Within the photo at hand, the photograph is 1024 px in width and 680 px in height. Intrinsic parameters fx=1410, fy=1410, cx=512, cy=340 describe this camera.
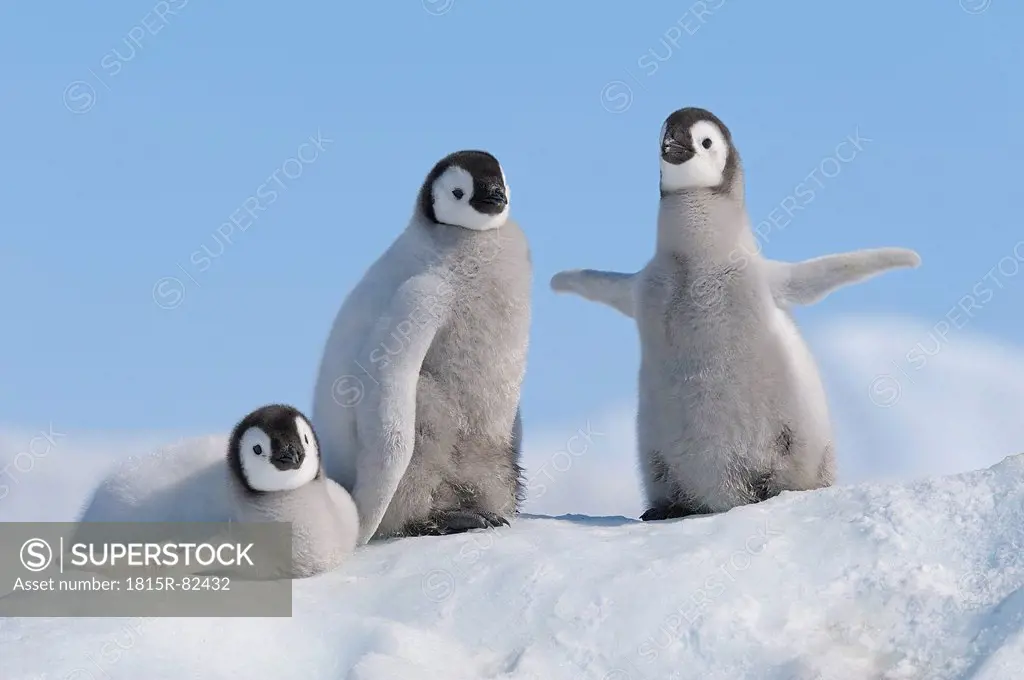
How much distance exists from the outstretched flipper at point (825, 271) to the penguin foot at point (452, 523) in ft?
5.60

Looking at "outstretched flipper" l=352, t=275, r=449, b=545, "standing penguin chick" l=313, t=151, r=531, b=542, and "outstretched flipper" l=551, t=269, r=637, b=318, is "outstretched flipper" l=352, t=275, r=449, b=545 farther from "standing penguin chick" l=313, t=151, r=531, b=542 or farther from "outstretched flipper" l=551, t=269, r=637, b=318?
"outstretched flipper" l=551, t=269, r=637, b=318

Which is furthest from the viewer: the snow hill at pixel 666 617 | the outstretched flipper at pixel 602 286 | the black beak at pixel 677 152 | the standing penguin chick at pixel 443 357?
the outstretched flipper at pixel 602 286

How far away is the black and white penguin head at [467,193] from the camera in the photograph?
6383mm

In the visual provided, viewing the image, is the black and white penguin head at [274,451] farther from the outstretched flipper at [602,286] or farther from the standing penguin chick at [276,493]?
the outstretched flipper at [602,286]

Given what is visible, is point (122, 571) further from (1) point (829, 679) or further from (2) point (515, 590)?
(1) point (829, 679)

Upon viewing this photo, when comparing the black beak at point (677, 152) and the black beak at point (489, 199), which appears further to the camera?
the black beak at point (677, 152)

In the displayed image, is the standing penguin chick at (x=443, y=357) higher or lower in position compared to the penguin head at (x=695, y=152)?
lower

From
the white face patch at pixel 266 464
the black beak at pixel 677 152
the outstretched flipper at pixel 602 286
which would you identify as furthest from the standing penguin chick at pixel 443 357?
the black beak at pixel 677 152

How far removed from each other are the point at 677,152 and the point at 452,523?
201 centimetres

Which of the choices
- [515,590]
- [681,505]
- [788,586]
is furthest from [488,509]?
[788,586]

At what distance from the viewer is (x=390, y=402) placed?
19.9 feet

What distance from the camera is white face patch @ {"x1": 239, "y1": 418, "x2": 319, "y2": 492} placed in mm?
5684

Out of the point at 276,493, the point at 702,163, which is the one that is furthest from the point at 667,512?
the point at 276,493

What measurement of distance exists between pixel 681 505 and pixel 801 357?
0.90m
